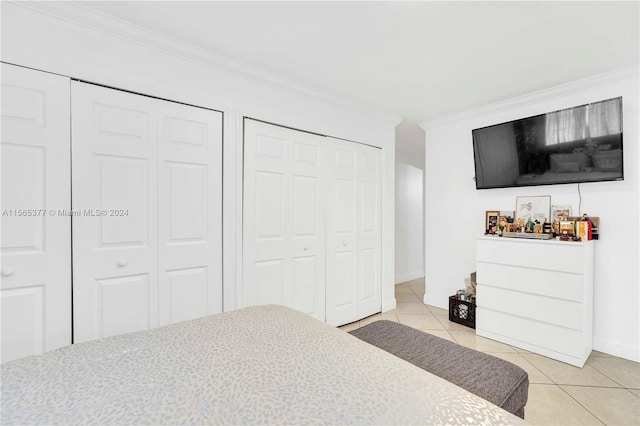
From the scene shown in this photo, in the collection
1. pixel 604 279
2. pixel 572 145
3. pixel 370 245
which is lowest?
pixel 604 279

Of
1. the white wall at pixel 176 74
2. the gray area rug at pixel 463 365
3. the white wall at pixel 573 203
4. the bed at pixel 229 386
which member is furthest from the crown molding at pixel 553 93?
the bed at pixel 229 386

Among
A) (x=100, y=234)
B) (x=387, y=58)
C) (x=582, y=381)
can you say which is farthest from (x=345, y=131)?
(x=582, y=381)

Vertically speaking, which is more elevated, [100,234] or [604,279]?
[100,234]

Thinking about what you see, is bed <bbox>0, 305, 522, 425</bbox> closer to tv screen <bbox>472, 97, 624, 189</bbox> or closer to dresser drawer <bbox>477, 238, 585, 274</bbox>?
dresser drawer <bbox>477, 238, 585, 274</bbox>

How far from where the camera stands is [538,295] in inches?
95.3

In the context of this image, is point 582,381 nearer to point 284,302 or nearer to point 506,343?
point 506,343

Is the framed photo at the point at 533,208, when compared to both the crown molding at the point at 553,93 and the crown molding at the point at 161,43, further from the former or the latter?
the crown molding at the point at 161,43

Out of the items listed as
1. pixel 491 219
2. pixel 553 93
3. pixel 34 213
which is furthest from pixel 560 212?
pixel 34 213

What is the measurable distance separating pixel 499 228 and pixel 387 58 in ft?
6.78

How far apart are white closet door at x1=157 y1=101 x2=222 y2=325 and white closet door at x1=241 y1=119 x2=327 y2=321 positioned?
26 centimetres

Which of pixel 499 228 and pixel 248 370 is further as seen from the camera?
pixel 499 228

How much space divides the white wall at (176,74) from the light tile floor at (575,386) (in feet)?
7.33

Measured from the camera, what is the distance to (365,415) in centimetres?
65

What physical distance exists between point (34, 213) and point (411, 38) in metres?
2.58
